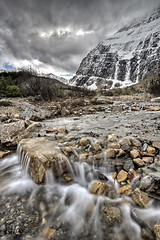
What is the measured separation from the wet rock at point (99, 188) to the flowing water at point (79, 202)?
0.07m

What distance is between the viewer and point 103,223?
5.09 feet

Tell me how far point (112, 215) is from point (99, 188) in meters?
0.43

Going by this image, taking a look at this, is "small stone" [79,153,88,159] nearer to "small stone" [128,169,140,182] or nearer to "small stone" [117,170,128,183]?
"small stone" [117,170,128,183]

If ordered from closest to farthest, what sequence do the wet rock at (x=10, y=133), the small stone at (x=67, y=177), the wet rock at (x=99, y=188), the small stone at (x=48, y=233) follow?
the small stone at (x=48, y=233) < the wet rock at (x=99, y=188) < the small stone at (x=67, y=177) < the wet rock at (x=10, y=133)

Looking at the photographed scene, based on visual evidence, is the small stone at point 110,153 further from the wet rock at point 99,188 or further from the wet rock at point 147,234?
the wet rock at point 147,234

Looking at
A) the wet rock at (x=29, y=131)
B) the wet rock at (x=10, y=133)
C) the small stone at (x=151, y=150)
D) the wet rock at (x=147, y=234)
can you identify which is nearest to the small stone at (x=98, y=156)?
the small stone at (x=151, y=150)

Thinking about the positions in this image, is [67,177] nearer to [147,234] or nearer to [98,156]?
[98,156]

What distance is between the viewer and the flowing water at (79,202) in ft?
4.83

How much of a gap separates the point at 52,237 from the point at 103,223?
0.74m

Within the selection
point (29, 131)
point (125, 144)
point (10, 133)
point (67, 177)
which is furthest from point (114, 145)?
point (10, 133)

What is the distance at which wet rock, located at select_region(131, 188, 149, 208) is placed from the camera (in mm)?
1602

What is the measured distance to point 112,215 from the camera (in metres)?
1.58

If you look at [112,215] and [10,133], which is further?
[10,133]

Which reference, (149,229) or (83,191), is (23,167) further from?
(149,229)
